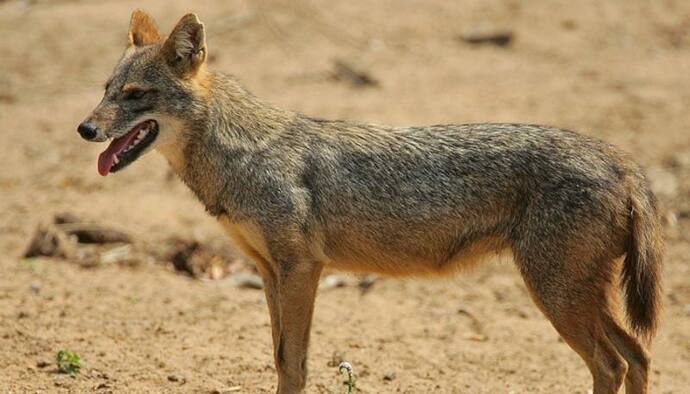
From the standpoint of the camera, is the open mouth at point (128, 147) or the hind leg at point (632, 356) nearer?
the hind leg at point (632, 356)

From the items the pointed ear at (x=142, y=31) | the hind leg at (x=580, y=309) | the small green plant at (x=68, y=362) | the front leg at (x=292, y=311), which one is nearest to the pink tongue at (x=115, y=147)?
the pointed ear at (x=142, y=31)

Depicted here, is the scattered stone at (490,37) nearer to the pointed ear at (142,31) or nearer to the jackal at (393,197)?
the pointed ear at (142,31)

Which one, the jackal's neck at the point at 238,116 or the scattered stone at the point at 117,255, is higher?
the jackal's neck at the point at 238,116

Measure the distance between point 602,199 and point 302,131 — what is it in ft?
6.91

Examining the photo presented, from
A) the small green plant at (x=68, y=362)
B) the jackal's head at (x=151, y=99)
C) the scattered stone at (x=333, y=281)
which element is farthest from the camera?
the scattered stone at (x=333, y=281)

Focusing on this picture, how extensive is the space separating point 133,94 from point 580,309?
3284 millimetres

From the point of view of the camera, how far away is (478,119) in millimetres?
14641

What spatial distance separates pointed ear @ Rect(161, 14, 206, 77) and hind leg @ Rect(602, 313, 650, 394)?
328 centimetres

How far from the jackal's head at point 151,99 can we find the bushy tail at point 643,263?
303 centimetres

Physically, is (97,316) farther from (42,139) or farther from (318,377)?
(42,139)

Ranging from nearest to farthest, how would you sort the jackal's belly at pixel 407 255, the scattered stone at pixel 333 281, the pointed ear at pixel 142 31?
the jackal's belly at pixel 407 255 → the pointed ear at pixel 142 31 → the scattered stone at pixel 333 281

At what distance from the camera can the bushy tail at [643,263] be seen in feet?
24.8

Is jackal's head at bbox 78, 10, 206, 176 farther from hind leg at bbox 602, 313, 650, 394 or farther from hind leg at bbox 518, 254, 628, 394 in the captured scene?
hind leg at bbox 602, 313, 650, 394

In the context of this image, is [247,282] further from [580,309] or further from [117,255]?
[580,309]
